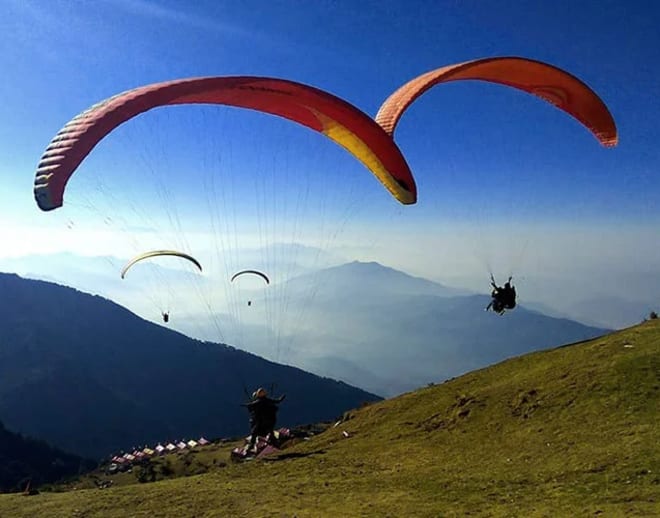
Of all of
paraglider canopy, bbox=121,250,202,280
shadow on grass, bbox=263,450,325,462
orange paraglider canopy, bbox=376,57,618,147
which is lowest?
shadow on grass, bbox=263,450,325,462

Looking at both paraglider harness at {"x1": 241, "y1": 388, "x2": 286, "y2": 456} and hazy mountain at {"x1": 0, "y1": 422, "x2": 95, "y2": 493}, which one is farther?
hazy mountain at {"x1": 0, "y1": 422, "x2": 95, "y2": 493}

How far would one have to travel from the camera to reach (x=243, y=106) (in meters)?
13.3

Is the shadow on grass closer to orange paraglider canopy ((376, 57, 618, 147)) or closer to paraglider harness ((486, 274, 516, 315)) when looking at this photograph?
paraglider harness ((486, 274, 516, 315))

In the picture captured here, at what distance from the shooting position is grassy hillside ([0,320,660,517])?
11742 millimetres

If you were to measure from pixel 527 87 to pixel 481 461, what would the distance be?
11.5 m

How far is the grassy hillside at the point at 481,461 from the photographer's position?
11742 mm

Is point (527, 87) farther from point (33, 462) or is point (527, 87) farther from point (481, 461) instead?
point (33, 462)

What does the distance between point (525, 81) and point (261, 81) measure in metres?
9.71

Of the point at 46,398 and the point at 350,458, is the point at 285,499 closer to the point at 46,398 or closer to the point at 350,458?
the point at 350,458

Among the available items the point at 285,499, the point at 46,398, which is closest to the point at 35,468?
the point at 46,398

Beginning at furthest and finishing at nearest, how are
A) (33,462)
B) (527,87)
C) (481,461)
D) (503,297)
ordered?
(33,462), (503,297), (527,87), (481,461)

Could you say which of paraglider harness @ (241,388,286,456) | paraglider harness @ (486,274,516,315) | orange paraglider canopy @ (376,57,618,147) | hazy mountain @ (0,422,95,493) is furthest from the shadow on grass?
hazy mountain @ (0,422,95,493)

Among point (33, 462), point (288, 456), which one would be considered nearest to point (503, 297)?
point (288, 456)

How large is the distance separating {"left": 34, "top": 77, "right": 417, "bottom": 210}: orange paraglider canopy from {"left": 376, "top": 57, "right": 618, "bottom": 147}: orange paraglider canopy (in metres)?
1.25
